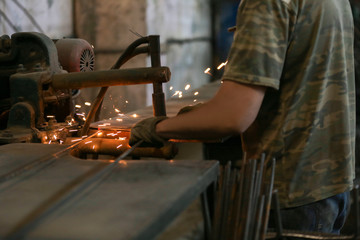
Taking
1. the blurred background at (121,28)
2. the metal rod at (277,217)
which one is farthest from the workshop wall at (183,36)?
the metal rod at (277,217)

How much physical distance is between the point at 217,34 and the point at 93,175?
24.6 ft

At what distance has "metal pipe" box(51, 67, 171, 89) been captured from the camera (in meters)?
1.82

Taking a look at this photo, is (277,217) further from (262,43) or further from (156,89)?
(156,89)

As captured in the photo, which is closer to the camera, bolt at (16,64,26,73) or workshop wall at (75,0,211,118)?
bolt at (16,64,26,73)

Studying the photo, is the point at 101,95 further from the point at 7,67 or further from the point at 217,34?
the point at 217,34

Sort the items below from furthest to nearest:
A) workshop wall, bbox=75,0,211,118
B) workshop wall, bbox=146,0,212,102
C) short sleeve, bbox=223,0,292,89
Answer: workshop wall, bbox=146,0,212,102, workshop wall, bbox=75,0,211,118, short sleeve, bbox=223,0,292,89

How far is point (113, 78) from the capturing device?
74.0 inches

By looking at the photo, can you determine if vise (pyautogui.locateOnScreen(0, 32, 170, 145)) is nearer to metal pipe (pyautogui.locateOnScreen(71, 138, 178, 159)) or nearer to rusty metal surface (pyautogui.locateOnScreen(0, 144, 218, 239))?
metal pipe (pyautogui.locateOnScreen(71, 138, 178, 159))

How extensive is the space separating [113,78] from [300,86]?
83 cm

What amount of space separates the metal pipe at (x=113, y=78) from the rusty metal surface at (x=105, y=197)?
0.57 metres

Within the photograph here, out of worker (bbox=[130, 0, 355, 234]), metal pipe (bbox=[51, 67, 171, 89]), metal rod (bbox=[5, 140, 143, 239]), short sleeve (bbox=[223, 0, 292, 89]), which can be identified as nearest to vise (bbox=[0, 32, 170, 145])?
metal pipe (bbox=[51, 67, 171, 89])

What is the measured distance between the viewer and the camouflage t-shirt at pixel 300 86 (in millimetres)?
1323

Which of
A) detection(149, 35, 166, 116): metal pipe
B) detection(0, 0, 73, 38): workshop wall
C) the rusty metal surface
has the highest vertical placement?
detection(0, 0, 73, 38): workshop wall

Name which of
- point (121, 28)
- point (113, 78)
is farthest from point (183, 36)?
point (113, 78)
